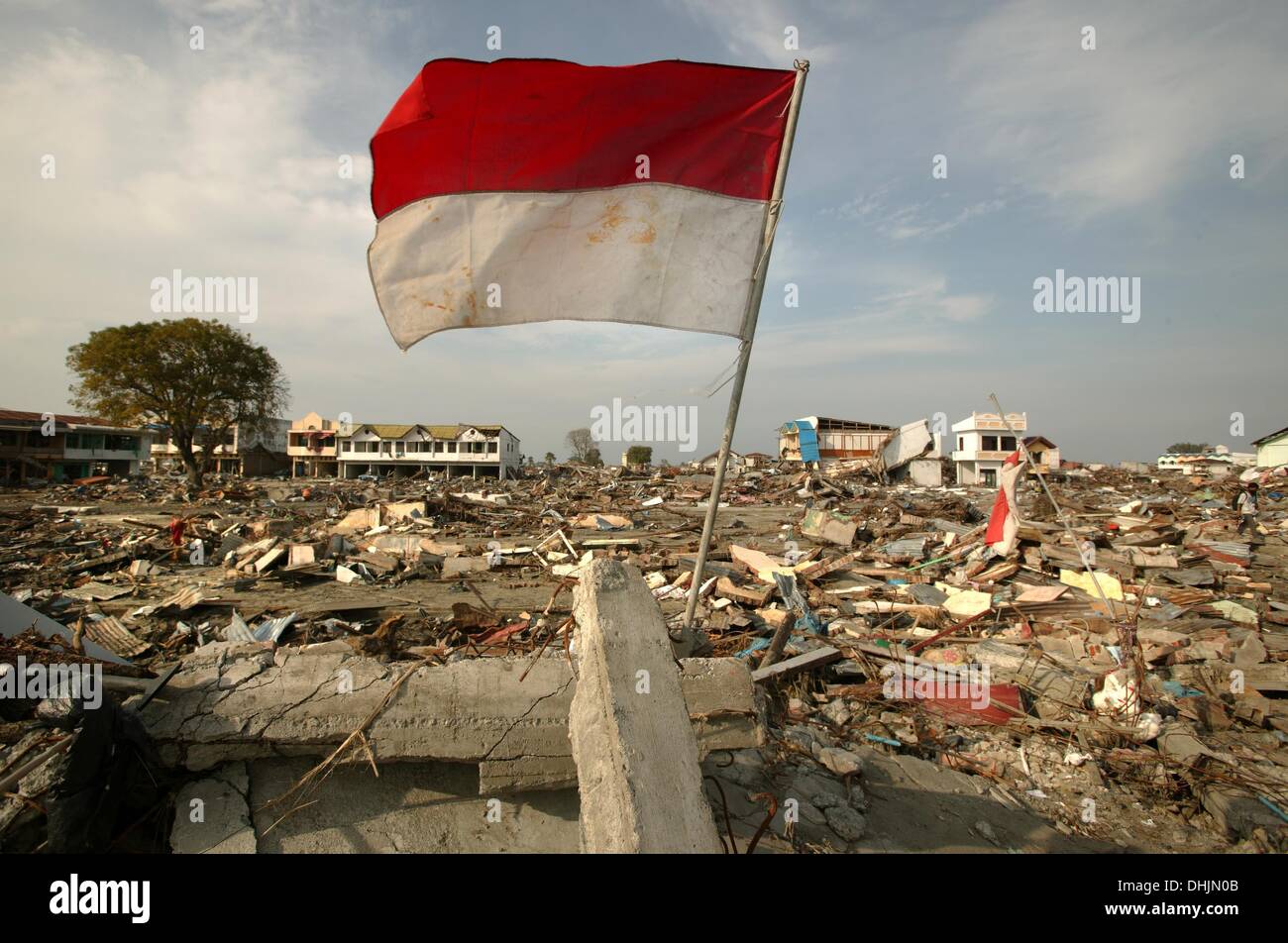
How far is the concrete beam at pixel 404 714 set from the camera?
3.02m

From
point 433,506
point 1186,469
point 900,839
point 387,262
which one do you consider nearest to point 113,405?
Answer: point 433,506

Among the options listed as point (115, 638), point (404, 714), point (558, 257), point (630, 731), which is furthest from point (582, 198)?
point (115, 638)

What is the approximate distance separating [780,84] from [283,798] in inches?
189

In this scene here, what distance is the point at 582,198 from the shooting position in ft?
12.0

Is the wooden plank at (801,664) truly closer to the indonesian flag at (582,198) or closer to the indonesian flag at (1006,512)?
the indonesian flag at (582,198)

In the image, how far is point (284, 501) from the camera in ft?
83.9

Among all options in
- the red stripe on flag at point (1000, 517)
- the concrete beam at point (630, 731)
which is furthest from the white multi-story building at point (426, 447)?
the concrete beam at point (630, 731)

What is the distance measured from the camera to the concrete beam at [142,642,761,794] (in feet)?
9.91

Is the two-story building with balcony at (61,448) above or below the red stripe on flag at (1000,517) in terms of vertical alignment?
above

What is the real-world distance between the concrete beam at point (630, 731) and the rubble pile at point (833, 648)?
19cm

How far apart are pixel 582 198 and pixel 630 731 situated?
119 inches

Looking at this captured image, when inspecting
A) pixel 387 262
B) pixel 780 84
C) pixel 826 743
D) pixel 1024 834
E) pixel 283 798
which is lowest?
pixel 1024 834

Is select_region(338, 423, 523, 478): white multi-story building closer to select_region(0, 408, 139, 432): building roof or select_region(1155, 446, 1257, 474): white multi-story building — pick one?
select_region(0, 408, 139, 432): building roof
